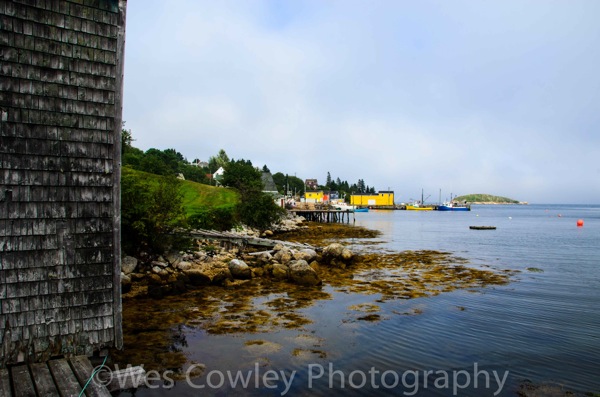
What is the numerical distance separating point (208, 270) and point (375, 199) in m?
123

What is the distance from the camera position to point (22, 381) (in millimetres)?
5129

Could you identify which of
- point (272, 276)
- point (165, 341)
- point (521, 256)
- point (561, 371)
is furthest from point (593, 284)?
point (165, 341)

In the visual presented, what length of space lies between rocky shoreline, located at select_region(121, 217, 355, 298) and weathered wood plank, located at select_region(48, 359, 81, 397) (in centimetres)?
605

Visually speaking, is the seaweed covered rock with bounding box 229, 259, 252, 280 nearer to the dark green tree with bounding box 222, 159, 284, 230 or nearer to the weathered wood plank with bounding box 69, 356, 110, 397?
the weathered wood plank with bounding box 69, 356, 110, 397

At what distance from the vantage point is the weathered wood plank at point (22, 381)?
4.83m

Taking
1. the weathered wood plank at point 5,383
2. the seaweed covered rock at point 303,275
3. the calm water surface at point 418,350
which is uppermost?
the weathered wood plank at point 5,383

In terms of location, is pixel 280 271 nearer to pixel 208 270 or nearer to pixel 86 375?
pixel 208 270

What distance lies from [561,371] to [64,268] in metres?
8.85

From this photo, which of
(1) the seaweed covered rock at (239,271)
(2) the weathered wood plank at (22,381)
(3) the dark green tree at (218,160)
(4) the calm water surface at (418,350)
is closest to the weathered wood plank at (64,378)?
(2) the weathered wood plank at (22,381)

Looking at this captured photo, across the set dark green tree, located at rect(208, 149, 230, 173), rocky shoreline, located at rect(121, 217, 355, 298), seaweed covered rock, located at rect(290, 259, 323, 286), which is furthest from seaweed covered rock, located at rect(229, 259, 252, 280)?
dark green tree, located at rect(208, 149, 230, 173)

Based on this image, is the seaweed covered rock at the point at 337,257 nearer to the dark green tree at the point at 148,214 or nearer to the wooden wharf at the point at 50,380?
the dark green tree at the point at 148,214

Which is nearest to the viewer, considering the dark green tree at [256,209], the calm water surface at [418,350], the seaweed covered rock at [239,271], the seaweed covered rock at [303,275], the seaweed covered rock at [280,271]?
the calm water surface at [418,350]

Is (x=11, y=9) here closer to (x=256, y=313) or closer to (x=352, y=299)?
(x=256, y=313)

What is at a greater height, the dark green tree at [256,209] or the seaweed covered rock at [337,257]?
the dark green tree at [256,209]
